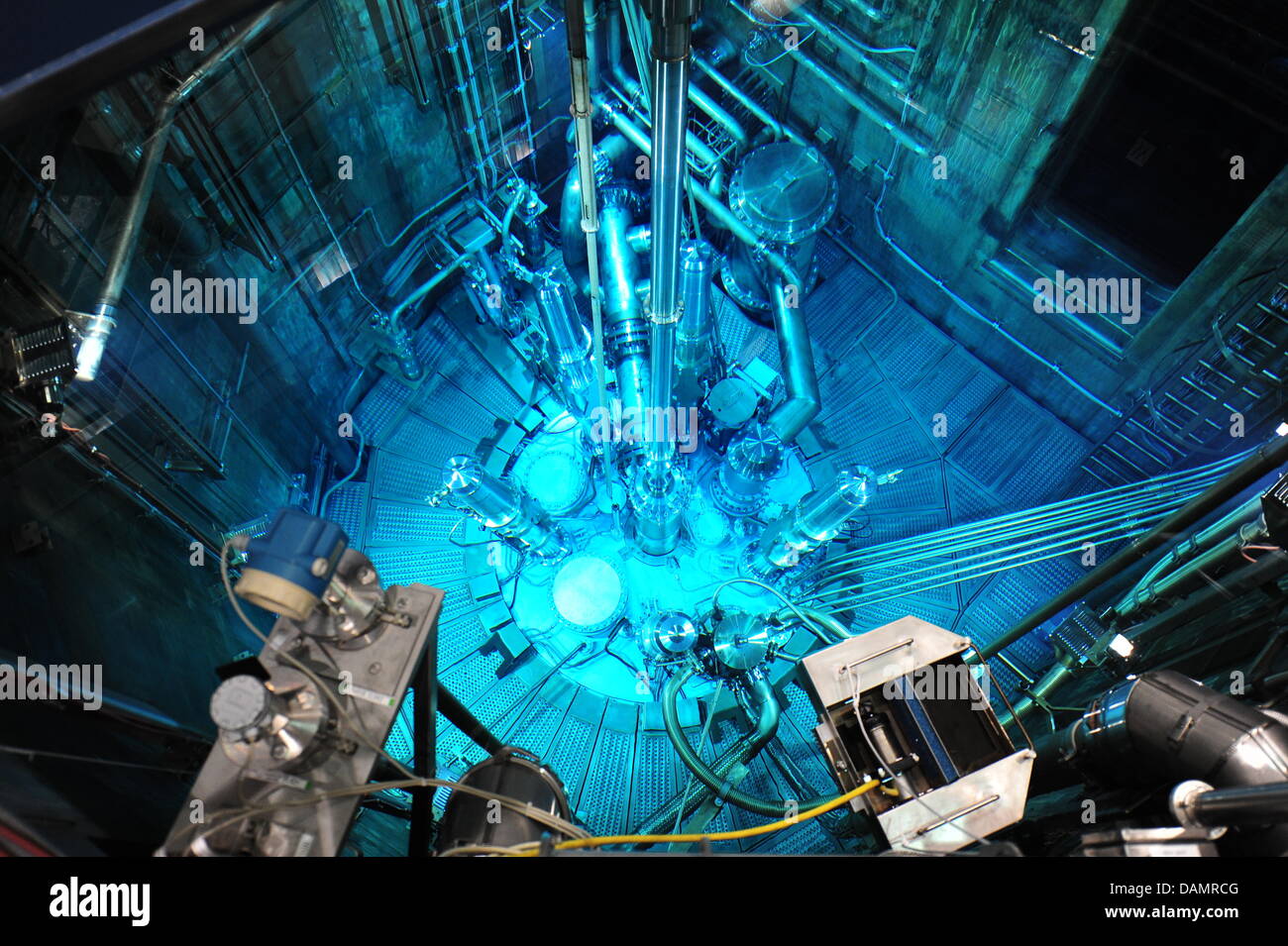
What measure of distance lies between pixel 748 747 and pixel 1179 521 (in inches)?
132

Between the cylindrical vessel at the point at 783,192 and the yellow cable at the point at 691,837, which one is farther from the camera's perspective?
the cylindrical vessel at the point at 783,192

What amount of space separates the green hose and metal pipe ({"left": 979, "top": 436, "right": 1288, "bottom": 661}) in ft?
5.48

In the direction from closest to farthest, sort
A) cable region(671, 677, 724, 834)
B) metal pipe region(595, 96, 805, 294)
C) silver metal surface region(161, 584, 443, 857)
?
silver metal surface region(161, 584, 443, 857)
cable region(671, 677, 724, 834)
metal pipe region(595, 96, 805, 294)

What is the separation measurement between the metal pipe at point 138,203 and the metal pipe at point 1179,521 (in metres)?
5.26

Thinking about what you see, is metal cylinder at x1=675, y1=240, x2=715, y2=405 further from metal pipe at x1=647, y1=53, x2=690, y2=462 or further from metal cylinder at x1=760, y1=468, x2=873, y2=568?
metal cylinder at x1=760, y1=468, x2=873, y2=568

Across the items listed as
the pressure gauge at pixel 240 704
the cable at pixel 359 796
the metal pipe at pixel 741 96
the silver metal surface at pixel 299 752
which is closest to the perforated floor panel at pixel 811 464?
the metal pipe at pixel 741 96

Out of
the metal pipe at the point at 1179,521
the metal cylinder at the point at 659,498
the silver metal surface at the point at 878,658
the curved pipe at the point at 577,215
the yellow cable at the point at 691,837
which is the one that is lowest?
the yellow cable at the point at 691,837

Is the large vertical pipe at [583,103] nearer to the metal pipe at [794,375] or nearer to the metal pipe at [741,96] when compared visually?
the metal pipe at [794,375]

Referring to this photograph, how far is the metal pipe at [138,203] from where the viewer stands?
4270mm

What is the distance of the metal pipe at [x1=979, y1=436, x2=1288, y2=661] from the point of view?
170 inches

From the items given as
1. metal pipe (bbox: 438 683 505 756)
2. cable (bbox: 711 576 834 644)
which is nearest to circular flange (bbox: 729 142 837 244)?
cable (bbox: 711 576 834 644)

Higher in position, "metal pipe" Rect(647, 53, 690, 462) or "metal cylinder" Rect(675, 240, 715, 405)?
"metal cylinder" Rect(675, 240, 715, 405)

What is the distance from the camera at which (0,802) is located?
2785mm

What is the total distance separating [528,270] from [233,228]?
99.6 inches
